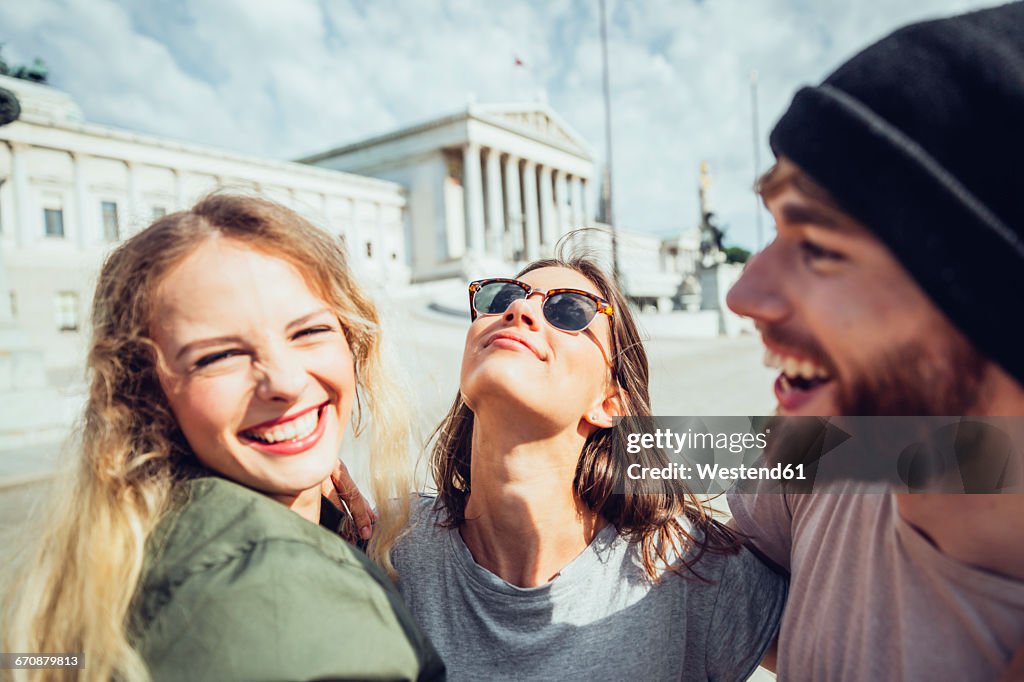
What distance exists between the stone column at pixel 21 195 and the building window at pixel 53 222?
909 millimetres

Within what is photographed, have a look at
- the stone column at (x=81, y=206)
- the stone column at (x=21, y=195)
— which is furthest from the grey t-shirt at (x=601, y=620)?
the stone column at (x=81, y=206)

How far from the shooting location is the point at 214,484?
1303 mm

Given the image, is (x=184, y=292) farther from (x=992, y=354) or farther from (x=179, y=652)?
(x=992, y=354)

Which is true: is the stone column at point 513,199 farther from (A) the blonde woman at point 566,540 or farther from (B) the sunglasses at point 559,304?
(A) the blonde woman at point 566,540

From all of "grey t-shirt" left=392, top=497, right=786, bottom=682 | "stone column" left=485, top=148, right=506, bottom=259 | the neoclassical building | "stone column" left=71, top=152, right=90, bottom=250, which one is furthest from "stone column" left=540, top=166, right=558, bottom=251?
"grey t-shirt" left=392, top=497, right=786, bottom=682

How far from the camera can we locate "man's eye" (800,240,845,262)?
96cm

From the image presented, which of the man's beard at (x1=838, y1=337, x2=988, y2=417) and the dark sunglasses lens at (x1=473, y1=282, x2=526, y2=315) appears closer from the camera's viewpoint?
the man's beard at (x1=838, y1=337, x2=988, y2=417)

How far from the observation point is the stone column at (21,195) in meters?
28.1

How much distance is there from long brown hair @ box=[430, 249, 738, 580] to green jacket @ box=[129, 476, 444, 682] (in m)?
0.84

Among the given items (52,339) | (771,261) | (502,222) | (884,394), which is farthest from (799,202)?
(502,222)

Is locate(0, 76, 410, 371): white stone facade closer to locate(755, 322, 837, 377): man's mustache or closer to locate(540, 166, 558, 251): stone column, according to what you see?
locate(540, 166, 558, 251): stone column

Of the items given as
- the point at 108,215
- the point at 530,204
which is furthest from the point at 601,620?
the point at 530,204

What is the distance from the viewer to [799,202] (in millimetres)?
1011

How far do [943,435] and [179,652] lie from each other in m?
1.43
